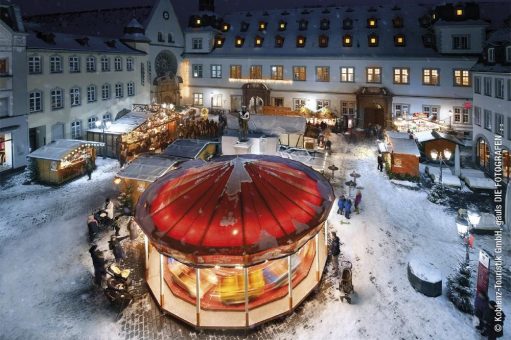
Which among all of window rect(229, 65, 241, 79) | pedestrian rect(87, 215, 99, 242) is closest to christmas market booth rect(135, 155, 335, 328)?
pedestrian rect(87, 215, 99, 242)

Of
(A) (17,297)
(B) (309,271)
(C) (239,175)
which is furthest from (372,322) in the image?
(A) (17,297)

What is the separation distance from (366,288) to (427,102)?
32.5 meters

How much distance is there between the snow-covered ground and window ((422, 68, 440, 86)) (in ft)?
66.1

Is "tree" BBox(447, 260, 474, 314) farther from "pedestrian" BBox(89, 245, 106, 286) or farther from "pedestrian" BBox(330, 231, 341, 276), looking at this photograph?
"pedestrian" BBox(89, 245, 106, 286)

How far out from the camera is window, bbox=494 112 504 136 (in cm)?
2612

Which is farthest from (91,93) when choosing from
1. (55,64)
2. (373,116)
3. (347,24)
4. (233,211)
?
(373,116)

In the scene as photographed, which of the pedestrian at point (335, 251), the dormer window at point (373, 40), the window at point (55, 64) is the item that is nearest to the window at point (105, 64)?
the window at point (55, 64)

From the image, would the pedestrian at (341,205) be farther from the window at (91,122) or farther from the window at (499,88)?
the window at (91,122)

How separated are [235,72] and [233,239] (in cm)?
3973

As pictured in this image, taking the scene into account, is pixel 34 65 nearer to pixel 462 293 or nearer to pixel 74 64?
pixel 74 64

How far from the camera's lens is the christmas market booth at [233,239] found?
1195 cm

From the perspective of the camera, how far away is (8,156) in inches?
1093

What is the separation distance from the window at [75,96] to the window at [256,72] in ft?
70.5

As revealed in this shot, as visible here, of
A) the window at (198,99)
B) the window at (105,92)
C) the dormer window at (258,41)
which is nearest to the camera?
the window at (105,92)
